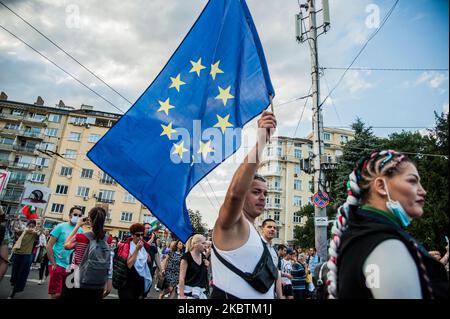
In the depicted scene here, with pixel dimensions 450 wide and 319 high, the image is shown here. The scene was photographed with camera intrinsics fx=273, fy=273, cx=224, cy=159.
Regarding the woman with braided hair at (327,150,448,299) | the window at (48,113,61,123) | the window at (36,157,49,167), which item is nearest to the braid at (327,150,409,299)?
the woman with braided hair at (327,150,448,299)

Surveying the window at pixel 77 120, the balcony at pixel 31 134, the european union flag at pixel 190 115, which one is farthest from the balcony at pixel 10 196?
the european union flag at pixel 190 115

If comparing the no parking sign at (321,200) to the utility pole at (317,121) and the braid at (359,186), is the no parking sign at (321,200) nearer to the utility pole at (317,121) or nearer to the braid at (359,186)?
the utility pole at (317,121)

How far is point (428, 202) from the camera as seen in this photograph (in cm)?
1512

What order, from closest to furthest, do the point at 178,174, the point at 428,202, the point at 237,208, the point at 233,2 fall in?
the point at 237,208 → the point at 178,174 → the point at 233,2 → the point at 428,202

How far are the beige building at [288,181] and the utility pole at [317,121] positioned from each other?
45411mm

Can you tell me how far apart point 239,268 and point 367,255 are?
0.76 m

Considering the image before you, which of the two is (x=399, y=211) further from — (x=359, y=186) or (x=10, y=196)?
(x=10, y=196)

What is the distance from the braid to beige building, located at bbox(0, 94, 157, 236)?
1894 inches

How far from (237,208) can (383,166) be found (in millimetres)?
840

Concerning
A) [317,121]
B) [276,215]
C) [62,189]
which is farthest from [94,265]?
[276,215]

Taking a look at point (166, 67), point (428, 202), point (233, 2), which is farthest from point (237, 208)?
point (428, 202)

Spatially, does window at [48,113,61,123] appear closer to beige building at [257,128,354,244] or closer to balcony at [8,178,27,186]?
balcony at [8,178,27,186]

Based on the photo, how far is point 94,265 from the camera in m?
3.85

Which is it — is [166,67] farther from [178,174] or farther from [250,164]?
[250,164]
